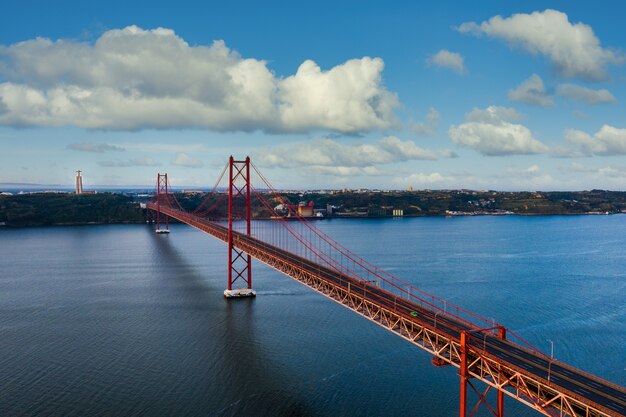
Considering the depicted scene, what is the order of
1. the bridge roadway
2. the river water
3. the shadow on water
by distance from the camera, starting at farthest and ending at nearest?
1. the river water
2. the shadow on water
3. the bridge roadway

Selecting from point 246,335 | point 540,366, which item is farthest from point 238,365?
point 540,366

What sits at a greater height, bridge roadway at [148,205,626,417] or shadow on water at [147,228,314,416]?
bridge roadway at [148,205,626,417]

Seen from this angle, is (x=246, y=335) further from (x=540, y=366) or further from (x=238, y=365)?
(x=540, y=366)

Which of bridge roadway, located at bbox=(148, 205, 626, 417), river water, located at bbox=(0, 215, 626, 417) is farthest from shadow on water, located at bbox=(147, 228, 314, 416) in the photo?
bridge roadway, located at bbox=(148, 205, 626, 417)

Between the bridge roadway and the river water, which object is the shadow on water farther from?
the bridge roadway

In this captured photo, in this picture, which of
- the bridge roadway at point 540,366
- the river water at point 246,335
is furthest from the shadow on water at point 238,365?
the bridge roadway at point 540,366

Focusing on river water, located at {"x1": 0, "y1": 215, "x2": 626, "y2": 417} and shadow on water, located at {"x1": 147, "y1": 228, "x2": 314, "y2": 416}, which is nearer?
shadow on water, located at {"x1": 147, "y1": 228, "x2": 314, "y2": 416}

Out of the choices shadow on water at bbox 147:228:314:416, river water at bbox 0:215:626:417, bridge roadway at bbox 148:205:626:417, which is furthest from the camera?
river water at bbox 0:215:626:417
